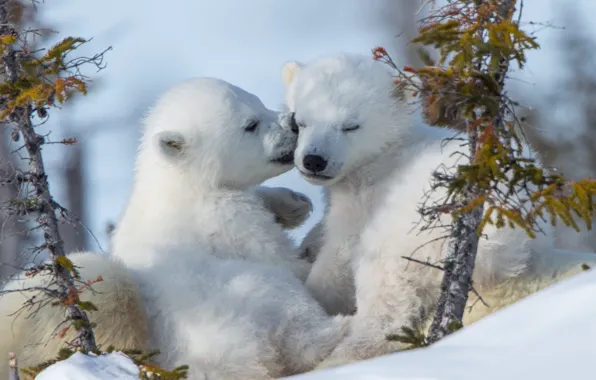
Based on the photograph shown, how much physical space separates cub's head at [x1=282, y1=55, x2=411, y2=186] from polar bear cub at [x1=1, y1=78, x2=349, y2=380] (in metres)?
0.25

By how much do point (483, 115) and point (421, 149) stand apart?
143cm

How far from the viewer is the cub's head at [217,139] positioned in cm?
572

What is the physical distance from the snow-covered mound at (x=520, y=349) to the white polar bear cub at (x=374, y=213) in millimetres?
1547

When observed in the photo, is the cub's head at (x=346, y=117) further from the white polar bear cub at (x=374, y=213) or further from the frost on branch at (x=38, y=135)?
the frost on branch at (x=38, y=135)

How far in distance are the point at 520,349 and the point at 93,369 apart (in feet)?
5.08

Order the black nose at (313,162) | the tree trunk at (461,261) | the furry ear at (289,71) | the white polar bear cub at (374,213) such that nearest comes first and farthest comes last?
→ 1. the tree trunk at (461,261)
2. the white polar bear cub at (374,213)
3. the black nose at (313,162)
4. the furry ear at (289,71)

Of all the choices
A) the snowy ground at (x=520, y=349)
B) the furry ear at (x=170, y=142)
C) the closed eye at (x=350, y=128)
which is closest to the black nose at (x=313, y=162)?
the closed eye at (x=350, y=128)

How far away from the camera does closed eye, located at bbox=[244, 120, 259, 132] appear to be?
5801 millimetres

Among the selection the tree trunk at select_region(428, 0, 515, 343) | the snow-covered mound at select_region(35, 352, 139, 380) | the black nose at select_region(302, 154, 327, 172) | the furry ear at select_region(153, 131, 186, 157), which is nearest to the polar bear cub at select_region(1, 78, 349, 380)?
the furry ear at select_region(153, 131, 186, 157)

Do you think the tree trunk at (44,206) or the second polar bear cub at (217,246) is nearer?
the tree trunk at (44,206)

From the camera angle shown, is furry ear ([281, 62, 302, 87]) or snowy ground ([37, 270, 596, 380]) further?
furry ear ([281, 62, 302, 87])

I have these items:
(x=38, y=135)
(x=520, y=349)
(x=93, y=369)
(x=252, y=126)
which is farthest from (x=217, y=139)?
(x=520, y=349)

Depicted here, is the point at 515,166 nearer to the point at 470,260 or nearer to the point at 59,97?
the point at 470,260

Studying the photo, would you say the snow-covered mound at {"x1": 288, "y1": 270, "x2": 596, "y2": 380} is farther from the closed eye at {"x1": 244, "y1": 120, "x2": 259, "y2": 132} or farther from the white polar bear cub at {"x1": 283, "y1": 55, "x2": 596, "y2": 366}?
the closed eye at {"x1": 244, "y1": 120, "x2": 259, "y2": 132}
